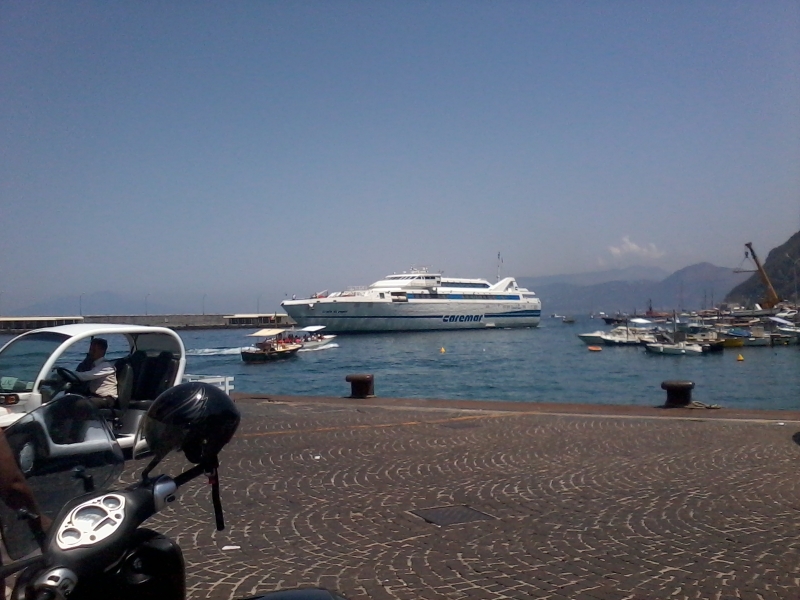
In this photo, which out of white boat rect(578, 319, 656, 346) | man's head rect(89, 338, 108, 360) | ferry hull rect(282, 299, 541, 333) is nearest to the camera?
man's head rect(89, 338, 108, 360)

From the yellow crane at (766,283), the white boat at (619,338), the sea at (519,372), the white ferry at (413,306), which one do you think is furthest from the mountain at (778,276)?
the sea at (519,372)

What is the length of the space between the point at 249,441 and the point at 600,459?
3.86m

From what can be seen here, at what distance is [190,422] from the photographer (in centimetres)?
196

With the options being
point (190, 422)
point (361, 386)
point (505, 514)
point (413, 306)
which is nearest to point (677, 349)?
point (413, 306)

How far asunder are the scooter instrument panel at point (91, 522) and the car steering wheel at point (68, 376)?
5.75 meters

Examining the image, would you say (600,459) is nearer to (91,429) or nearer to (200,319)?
(91,429)

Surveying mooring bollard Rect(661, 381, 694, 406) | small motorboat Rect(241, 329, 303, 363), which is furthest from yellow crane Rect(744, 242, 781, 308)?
mooring bollard Rect(661, 381, 694, 406)

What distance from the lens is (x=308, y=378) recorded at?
125 feet

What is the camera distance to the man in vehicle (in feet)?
23.7

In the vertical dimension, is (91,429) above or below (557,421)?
above

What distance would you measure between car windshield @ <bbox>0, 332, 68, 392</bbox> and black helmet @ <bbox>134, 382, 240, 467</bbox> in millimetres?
5811

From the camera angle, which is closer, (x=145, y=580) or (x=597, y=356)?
(x=145, y=580)

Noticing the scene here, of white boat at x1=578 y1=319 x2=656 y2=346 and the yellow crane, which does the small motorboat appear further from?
the yellow crane

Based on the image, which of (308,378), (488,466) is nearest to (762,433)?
(488,466)
